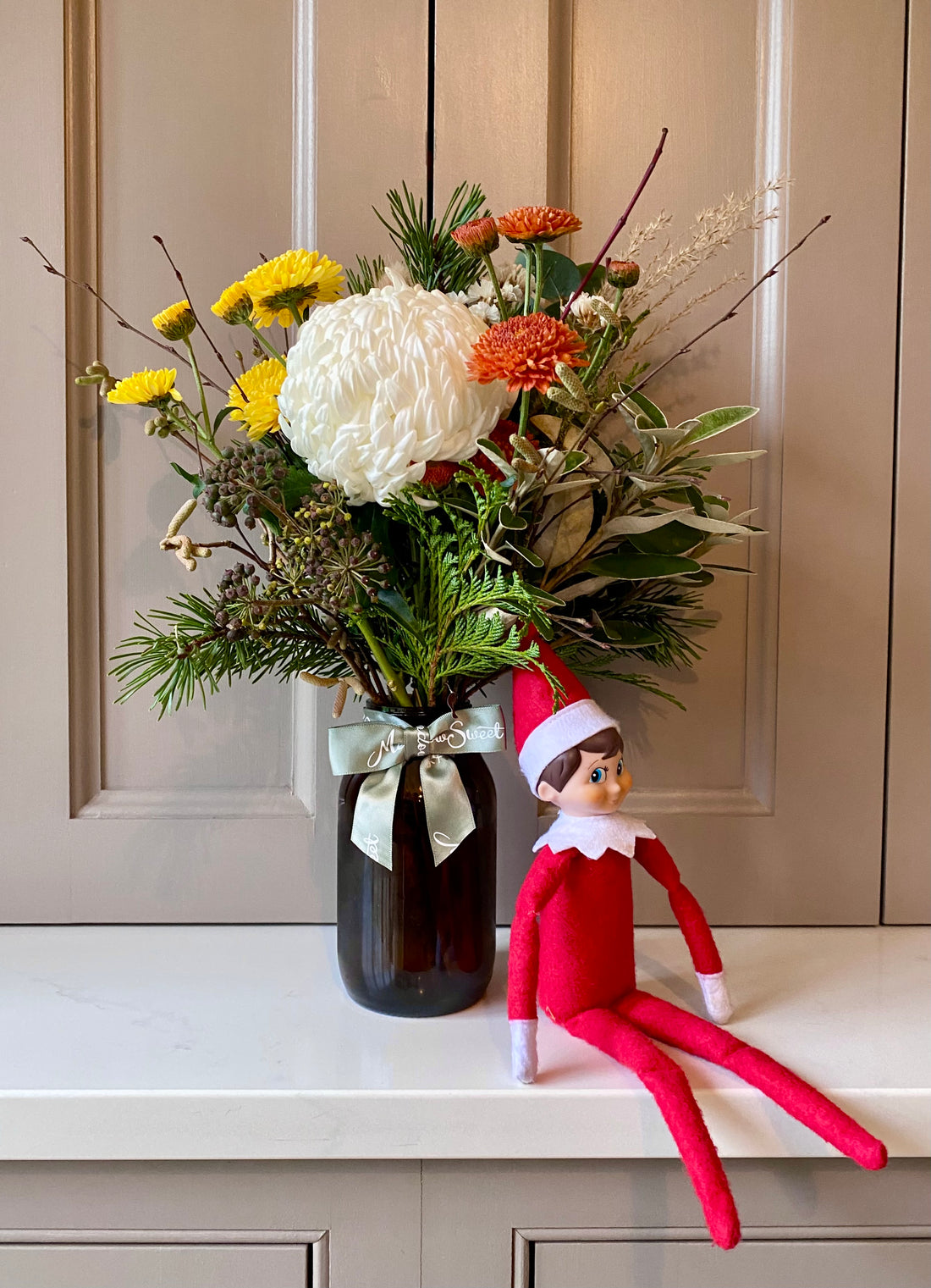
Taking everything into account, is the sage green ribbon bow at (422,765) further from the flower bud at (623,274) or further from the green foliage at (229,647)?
the flower bud at (623,274)

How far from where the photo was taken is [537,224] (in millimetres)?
574

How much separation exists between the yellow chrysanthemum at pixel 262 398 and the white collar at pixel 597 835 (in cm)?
36

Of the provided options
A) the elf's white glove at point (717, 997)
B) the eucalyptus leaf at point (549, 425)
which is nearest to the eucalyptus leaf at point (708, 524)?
the eucalyptus leaf at point (549, 425)

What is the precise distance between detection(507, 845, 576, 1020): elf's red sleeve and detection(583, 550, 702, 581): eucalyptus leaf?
0.21m

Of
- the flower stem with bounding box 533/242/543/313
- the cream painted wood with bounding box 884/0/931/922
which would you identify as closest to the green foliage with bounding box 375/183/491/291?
the flower stem with bounding box 533/242/543/313

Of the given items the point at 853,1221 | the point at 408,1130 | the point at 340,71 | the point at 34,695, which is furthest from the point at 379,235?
the point at 853,1221

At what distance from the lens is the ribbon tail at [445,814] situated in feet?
2.19

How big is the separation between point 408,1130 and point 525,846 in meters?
0.32

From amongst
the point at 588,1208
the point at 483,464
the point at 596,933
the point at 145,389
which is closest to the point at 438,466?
the point at 483,464

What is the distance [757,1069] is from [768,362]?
0.62 m

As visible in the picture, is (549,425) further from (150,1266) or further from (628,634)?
(150,1266)

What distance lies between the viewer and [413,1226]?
2.03ft

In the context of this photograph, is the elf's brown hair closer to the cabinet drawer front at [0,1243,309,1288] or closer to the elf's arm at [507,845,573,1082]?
the elf's arm at [507,845,573,1082]

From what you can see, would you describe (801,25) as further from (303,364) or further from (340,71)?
(303,364)
